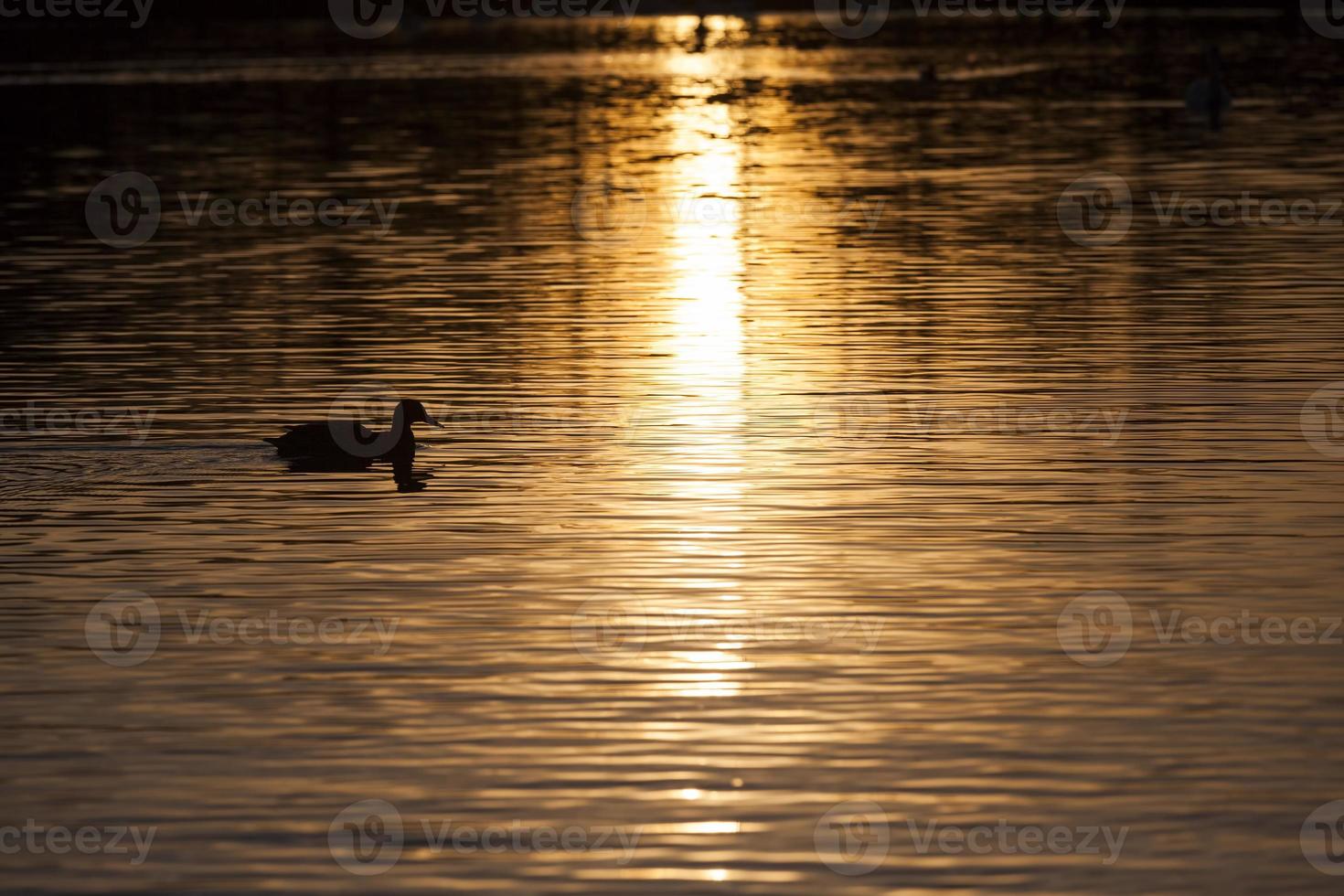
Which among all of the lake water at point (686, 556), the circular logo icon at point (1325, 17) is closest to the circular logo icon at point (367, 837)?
the lake water at point (686, 556)

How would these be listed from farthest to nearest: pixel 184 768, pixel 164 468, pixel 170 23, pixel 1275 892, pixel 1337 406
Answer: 1. pixel 170 23
2. pixel 1337 406
3. pixel 164 468
4. pixel 184 768
5. pixel 1275 892

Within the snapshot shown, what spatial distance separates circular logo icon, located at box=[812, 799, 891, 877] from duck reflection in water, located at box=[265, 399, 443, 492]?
33.8ft

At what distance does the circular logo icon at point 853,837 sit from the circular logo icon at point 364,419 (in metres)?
10.5

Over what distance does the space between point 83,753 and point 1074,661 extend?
242 inches

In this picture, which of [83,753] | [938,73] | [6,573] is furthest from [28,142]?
[83,753]

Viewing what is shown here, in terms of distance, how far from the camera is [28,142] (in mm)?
71938

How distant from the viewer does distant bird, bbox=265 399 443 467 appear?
22.6m

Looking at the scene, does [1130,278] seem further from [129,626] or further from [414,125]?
[414,125]

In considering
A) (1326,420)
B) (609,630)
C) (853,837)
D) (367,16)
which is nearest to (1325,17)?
(367,16)

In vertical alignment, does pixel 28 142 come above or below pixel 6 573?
above

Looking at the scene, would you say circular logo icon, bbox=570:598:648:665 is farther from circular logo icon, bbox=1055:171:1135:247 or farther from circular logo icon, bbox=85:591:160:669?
circular logo icon, bbox=1055:171:1135:247

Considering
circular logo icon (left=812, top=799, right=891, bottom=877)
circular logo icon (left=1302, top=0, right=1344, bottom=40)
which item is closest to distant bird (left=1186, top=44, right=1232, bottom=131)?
circular logo icon (left=812, top=799, right=891, bottom=877)

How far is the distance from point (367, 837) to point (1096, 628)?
5.79 m

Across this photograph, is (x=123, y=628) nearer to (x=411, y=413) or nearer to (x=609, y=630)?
(x=609, y=630)
